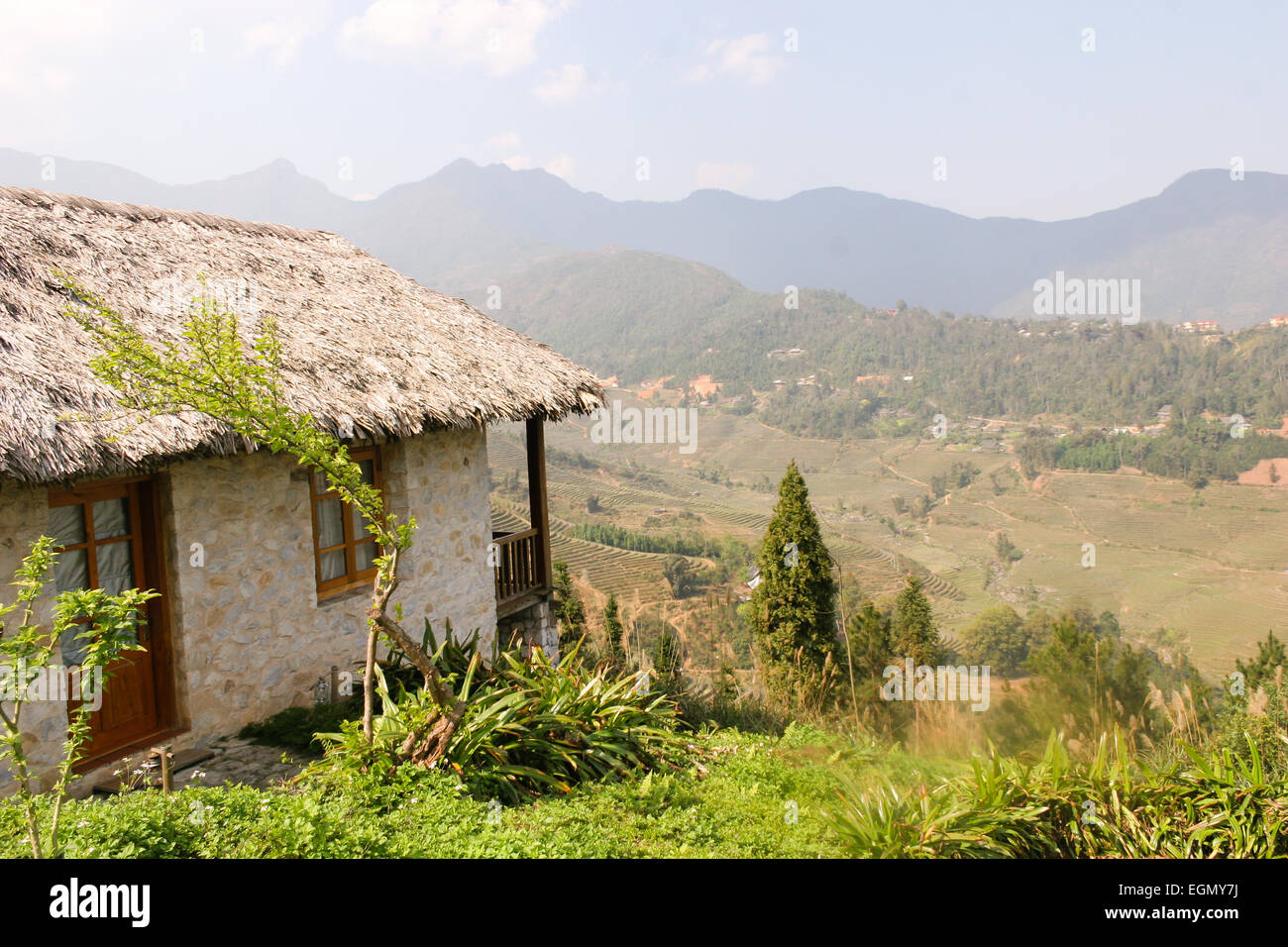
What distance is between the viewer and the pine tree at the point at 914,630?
871 inches

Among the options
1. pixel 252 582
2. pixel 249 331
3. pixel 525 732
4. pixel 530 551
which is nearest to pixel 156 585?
pixel 252 582

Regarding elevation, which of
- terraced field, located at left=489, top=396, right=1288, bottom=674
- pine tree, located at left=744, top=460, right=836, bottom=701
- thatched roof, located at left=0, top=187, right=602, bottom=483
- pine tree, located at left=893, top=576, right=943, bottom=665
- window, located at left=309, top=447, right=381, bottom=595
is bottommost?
terraced field, located at left=489, top=396, right=1288, bottom=674

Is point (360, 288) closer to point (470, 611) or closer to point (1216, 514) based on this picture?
point (470, 611)

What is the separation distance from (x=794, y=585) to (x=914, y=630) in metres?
6.13

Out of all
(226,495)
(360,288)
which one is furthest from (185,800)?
(360,288)

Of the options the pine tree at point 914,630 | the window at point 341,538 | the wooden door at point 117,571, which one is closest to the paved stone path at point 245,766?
the wooden door at point 117,571

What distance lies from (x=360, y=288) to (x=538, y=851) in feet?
18.5

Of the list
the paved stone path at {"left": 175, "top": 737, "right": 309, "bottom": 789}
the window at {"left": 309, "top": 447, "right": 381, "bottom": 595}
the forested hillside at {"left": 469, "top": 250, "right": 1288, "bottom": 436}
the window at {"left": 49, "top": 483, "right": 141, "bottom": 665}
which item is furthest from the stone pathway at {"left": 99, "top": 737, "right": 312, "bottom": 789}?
the forested hillside at {"left": 469, "top": 250, "right": 1288, "bottom": 436}

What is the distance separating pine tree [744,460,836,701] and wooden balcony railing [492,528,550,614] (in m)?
9.87

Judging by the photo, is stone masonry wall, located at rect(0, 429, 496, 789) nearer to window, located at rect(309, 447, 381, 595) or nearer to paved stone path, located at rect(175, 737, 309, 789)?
window, located at rect(309, 447, 381, 595)

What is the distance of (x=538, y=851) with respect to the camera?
3748 millimetres

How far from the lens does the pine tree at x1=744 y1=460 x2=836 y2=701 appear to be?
18.1 metres

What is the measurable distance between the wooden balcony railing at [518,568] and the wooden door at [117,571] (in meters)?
3.43

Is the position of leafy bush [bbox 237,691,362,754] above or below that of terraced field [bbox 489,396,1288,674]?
above
